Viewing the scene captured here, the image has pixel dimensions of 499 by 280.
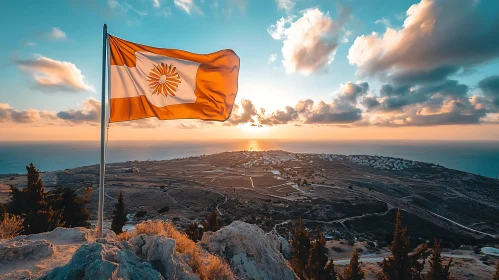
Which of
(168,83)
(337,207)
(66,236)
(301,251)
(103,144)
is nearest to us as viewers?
(103,144)

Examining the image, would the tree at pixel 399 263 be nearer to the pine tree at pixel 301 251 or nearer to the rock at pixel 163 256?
the pine tree at pixel 301 251

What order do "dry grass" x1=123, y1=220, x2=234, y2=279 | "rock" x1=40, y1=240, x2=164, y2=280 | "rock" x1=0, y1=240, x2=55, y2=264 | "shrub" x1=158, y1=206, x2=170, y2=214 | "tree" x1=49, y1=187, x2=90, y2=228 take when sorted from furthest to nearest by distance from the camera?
1. "shrub" x1=158, y1=206, x2=170, y2=214
2. "tree" x1=49, y1=187, x2=90, y2=228
3. "dry grass" x1=123, y1=220, x2=234, y2=279
4. "rock" x1=0, y1=240, x2=55, y2=264
5. "rock" x1=40, y1=240, x2=164, y2=280

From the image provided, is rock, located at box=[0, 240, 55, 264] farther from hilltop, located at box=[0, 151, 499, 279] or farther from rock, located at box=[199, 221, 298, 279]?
hilltop, located at box=[0, 151, 499, 279]

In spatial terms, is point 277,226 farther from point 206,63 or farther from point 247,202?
point 206,63

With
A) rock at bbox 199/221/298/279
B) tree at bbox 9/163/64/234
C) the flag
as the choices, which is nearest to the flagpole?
the flag

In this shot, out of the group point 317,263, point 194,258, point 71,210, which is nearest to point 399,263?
point 317,263

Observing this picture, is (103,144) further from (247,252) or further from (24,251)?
(247,252)
